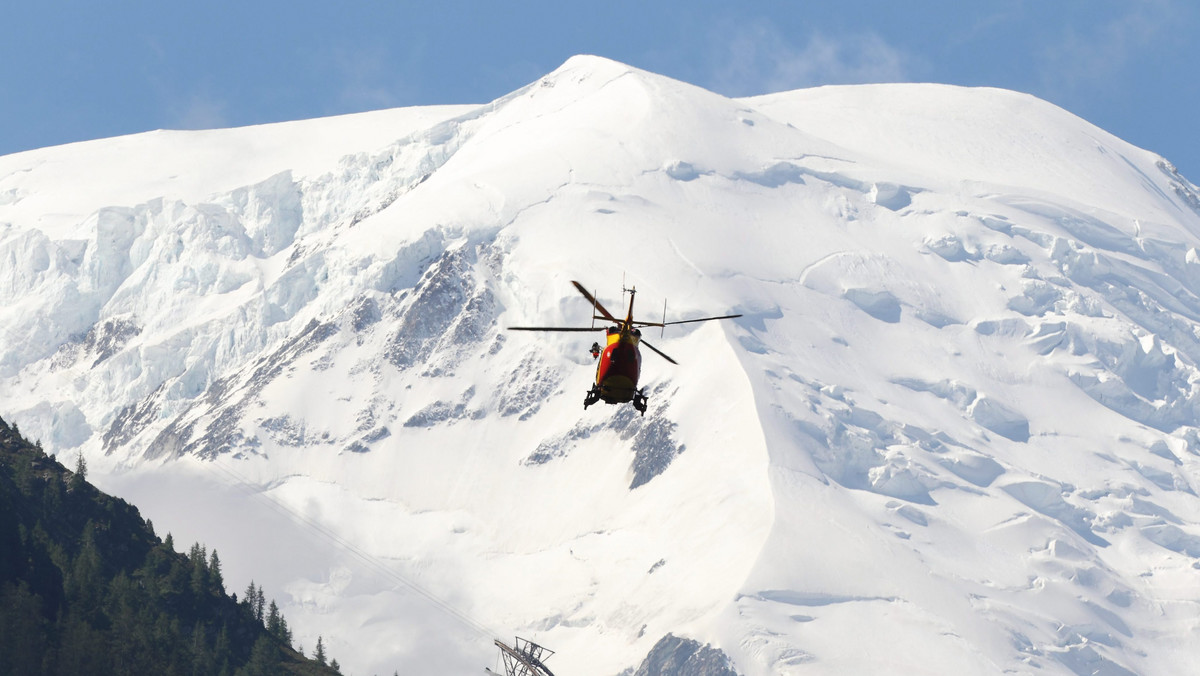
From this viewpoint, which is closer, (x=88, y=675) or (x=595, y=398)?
(x=595, y=398)

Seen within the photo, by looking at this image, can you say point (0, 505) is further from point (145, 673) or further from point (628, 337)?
point (628, 337)

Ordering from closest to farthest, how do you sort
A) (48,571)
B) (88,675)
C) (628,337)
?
(628,337) → (88,675) → (48,571)

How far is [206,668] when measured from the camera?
19938 cm

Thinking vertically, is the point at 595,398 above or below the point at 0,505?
below

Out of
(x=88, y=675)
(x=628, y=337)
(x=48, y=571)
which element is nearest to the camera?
(x=628, y=337)

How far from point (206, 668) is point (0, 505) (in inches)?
1025

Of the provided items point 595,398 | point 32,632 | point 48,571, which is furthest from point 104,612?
point 595,398

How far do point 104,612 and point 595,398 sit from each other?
9203cm

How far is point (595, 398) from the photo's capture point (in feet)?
392

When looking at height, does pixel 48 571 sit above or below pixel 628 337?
above

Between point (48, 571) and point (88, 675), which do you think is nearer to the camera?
point (88, 675)

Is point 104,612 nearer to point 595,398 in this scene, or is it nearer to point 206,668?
point 206,668

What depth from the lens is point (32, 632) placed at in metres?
175

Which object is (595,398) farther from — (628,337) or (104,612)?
(104,612)
